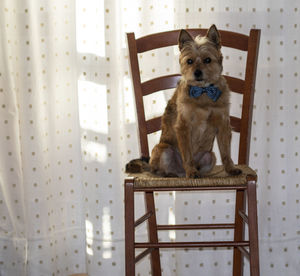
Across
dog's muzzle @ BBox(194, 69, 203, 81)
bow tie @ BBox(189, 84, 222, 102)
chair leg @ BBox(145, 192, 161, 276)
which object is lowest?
chair leg @ BBox(145, 192, 161, 276)

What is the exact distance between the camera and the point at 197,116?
5.39 ft

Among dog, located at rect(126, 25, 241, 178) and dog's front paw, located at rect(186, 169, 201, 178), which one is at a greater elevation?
dog, located at rect(126, 25, 241, 178)

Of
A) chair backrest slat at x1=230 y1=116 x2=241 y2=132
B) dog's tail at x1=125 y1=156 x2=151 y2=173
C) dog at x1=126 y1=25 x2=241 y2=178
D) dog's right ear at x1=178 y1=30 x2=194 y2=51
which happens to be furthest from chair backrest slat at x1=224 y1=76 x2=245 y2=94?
dog's tail at x1=125 y1=156 x2=151 y2=173

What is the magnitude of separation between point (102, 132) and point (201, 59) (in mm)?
746

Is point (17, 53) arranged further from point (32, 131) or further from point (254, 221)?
point (254, 221)

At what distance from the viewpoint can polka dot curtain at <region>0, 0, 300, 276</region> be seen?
210 centimetres

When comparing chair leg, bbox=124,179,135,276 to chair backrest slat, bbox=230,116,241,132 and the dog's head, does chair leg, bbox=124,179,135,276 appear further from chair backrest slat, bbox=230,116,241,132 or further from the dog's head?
chair backrest slat, bbox=230,116,241,132

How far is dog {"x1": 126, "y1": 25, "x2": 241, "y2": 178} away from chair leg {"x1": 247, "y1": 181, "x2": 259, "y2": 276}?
10 cm

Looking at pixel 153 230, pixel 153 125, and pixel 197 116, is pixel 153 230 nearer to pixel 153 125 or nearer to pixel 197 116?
pixel 153 125

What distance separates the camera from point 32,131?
2.21m

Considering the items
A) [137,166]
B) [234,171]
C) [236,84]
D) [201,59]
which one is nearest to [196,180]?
[234,171]

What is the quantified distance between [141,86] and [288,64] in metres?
0.67

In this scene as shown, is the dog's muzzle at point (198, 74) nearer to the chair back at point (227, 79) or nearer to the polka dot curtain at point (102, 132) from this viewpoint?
the chair back at point (227, 79)

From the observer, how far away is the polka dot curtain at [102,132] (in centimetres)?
210
